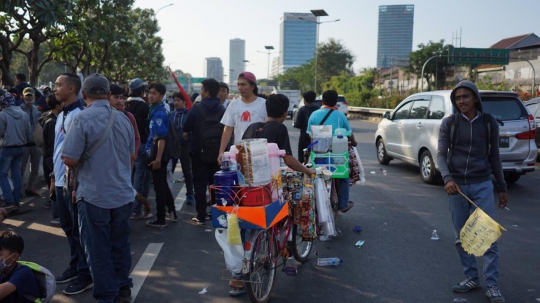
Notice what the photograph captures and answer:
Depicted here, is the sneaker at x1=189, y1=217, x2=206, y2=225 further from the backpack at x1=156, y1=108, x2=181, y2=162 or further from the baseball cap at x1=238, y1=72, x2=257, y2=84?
the baseball cap at x1=238, y1=72, x2=257, y2=84

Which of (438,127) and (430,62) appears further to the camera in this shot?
(430,62)

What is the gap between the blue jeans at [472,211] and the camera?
4.64 m

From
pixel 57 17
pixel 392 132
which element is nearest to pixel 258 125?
pixel 392 132

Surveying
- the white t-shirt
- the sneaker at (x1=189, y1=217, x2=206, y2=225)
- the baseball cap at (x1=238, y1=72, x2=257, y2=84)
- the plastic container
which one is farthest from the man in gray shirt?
the sneaker at (x1=189, y1=217, x2=206, y2=225)

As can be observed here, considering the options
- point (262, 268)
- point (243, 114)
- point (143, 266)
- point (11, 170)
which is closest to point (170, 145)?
point (243, 114)

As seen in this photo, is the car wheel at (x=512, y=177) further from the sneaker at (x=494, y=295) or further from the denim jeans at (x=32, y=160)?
the denim jeans at (x=32, y=160)

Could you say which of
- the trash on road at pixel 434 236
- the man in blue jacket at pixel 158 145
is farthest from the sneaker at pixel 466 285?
the man in blue jacket at pixel 158 145

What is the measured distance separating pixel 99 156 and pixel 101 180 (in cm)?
18

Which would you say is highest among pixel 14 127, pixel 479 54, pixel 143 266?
pixel 479 54

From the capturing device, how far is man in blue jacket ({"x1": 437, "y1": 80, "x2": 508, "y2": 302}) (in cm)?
473

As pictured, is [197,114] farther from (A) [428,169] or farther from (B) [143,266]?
(A) [428,169]

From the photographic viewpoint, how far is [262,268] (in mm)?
4527

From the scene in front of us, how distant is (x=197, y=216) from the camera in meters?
7.46

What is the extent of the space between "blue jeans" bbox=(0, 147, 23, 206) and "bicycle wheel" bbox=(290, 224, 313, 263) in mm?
4836
